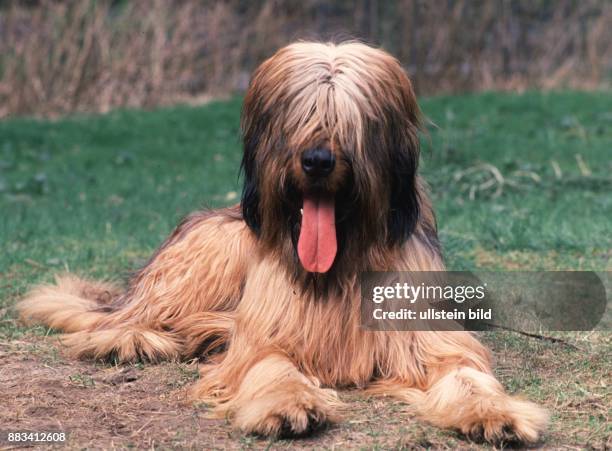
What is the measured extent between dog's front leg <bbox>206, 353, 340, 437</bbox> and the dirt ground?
5cm

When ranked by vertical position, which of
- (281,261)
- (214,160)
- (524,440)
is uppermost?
(281,261)

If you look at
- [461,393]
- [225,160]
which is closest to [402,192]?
[461,393]

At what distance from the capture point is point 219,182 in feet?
31.8

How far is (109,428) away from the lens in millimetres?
3578

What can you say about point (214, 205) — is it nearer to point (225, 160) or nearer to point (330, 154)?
point (225, 160)

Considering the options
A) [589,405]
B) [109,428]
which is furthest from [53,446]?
[589,405]

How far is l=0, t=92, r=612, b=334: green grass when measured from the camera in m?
6.42

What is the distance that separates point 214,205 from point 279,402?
16.4ft

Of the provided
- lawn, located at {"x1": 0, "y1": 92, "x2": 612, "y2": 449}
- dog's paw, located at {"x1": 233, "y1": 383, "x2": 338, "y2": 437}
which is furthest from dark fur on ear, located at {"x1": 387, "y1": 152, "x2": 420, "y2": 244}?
dog's paw, located at {"x1": 233, "y1": 383, "x2": 338, "y2": 437}

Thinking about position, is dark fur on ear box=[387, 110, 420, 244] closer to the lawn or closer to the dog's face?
the dog's face

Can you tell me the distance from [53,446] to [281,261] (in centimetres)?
114

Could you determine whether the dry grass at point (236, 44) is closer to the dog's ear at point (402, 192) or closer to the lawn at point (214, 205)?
the lawn at point (214, 205)

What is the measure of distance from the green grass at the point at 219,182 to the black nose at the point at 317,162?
590 millimetres

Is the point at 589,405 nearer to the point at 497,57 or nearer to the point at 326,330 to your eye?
the point at 326,330
